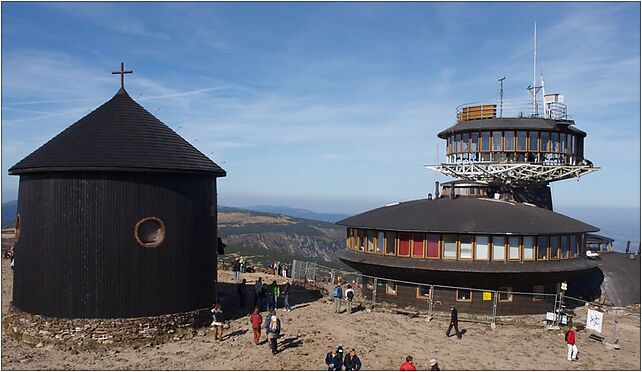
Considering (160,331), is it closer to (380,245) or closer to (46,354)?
(46,354)

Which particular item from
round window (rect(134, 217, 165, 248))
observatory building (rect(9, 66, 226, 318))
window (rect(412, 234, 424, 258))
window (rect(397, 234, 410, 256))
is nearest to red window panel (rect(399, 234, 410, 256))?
window (rect(397, 234, 410, 256))

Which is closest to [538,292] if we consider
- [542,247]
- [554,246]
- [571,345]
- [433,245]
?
[542,247]

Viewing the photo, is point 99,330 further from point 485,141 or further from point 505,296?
point 485,141

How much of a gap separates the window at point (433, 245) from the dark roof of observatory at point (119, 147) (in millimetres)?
11222

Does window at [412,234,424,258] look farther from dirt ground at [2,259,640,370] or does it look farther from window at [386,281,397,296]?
dirt ground at [2,259,640,370]

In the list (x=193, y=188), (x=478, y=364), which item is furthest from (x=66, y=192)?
(x=478, y=364)

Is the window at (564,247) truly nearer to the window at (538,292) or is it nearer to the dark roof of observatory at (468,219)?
the dark roof of observatory at (468,219)

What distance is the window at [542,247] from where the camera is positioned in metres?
31.5

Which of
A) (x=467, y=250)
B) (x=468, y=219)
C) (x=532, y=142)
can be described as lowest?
(x=467, y=250)

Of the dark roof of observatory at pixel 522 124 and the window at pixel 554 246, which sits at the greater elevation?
the dark roof of observatory at pixel 522 124

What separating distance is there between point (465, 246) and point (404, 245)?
319 cm

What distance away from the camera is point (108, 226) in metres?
26.0

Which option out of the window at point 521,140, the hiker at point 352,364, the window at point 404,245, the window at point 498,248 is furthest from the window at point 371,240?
the window at point 521,140

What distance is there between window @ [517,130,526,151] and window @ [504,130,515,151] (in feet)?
1.21
